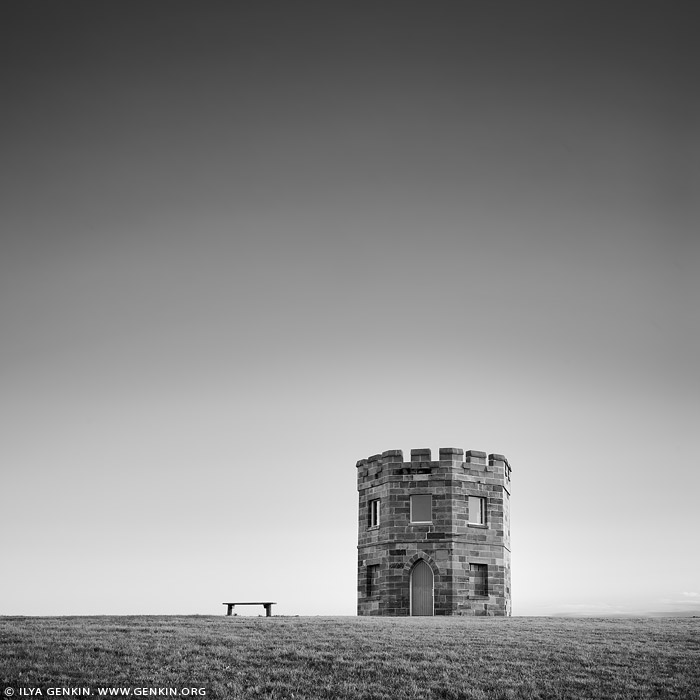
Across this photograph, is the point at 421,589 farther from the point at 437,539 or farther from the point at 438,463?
the point at 438,463

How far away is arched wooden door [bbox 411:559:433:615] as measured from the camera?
45.3 metres

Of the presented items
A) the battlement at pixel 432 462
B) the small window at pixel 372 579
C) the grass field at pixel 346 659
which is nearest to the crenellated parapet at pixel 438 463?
the battlement at pixel 432 462

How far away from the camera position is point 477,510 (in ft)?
154

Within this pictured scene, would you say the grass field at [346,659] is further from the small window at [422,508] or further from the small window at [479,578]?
the small window at [422,508]

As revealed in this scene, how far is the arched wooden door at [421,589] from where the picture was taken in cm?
4531

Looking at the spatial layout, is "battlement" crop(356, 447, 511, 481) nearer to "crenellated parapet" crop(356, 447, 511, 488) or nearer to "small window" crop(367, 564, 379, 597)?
"crenellated parapet" crop(356, 447, 511, 488)

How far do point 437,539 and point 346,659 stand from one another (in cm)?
1996

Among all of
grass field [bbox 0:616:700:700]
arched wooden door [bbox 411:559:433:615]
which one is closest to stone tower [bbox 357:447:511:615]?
arched wooden door [bbox 411:559:433:615]

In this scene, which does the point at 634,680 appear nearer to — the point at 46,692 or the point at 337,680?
the point at 337,680

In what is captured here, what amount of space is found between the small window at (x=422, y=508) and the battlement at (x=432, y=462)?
4.39 feet

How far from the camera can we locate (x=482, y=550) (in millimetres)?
46344

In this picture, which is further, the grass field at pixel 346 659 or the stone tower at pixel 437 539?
the stone tower at pixel 437 539

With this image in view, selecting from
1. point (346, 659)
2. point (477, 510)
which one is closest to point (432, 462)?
point (477, 510)

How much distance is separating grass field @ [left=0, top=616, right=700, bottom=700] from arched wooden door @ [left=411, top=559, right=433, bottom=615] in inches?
436
